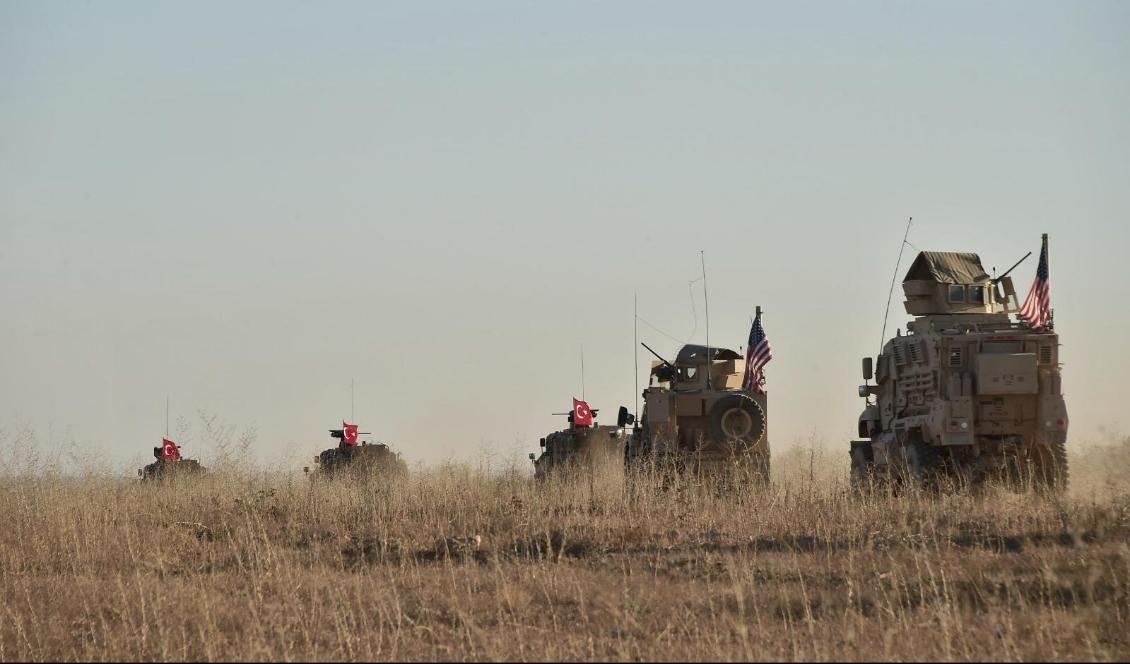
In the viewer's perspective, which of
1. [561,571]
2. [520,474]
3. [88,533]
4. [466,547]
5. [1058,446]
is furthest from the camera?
[520,474]

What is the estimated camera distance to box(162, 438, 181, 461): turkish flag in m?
34.6

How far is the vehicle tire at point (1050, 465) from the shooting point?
62.9ft

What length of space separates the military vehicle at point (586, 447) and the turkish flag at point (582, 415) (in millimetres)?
119

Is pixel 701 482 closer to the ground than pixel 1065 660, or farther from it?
farther from it

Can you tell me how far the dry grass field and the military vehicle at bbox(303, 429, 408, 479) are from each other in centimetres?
785

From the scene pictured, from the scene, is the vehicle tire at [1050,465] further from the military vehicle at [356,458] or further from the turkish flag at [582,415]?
the military vehicle at [356,458]

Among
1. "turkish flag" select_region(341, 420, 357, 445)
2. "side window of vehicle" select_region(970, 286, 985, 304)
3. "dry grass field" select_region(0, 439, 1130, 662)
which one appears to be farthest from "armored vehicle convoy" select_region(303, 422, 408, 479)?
"side window of vehicle" select_region(970, 286, 985, 304)

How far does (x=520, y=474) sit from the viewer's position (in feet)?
79.4

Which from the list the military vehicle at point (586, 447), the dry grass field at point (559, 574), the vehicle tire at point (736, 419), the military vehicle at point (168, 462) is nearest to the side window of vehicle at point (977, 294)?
the dry grass field at point (559, 574)

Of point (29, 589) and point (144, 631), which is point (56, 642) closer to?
point (144, 631)

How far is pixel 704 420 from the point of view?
2188 cm

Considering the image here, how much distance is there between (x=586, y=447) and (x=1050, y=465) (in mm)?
9684

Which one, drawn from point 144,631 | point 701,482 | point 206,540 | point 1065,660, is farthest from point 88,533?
point 1065,660

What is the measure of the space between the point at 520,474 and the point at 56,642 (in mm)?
13910
